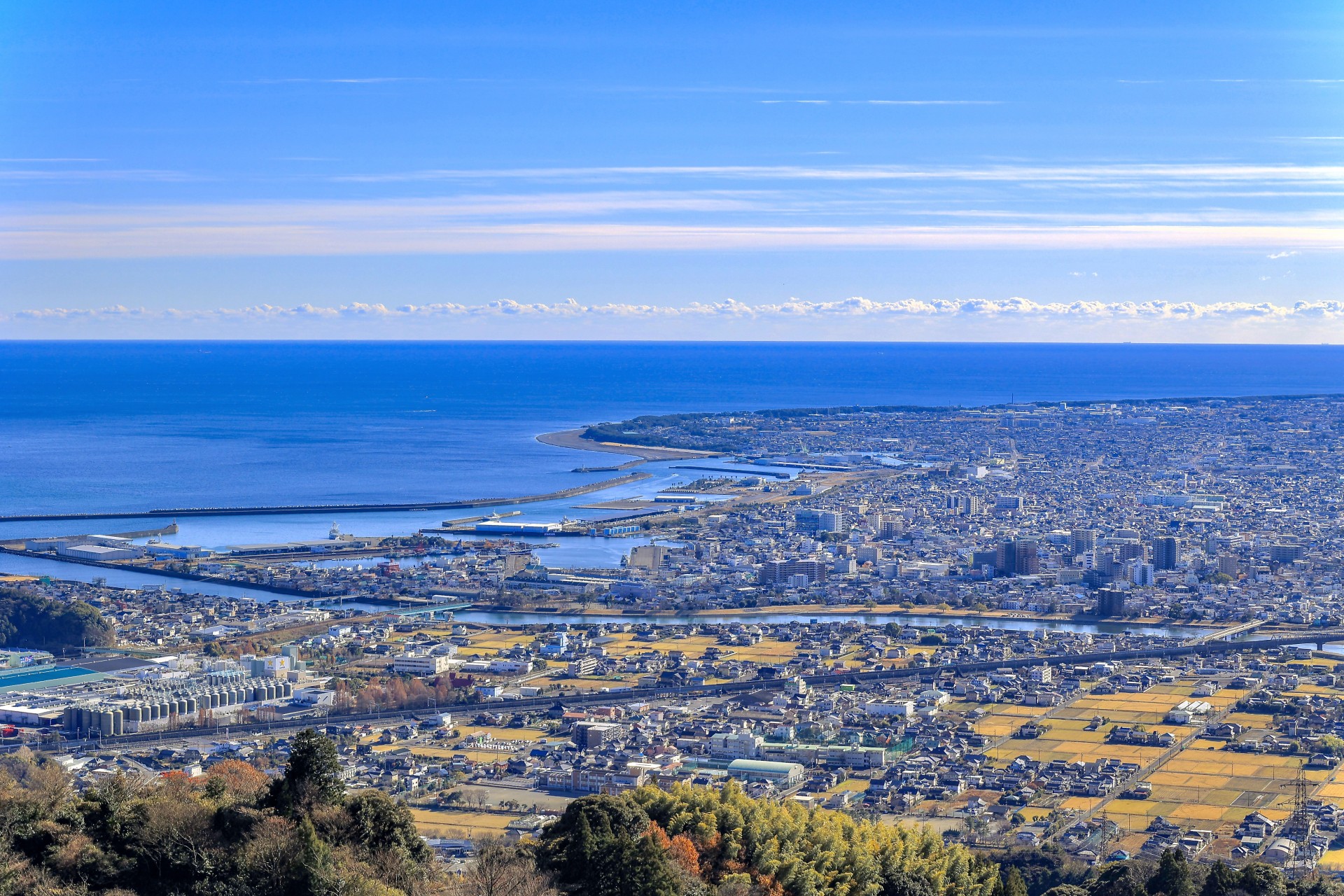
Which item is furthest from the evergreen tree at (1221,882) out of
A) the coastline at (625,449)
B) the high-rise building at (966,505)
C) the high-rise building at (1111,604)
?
the coastline at (625,449)

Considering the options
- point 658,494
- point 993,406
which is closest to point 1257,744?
point 658,494

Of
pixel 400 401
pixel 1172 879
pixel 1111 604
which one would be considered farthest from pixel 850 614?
pixel 400 401

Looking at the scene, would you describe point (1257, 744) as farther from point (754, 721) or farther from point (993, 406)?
point (993, 406)

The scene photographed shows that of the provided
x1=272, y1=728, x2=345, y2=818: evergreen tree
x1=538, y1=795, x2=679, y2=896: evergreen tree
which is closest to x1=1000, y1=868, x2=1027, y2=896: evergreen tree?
x1=538, y1=795, x2=679, y2=896: evergreen tree

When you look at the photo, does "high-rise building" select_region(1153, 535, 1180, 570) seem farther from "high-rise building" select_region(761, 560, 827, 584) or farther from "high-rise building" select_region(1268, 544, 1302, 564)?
"high-rise building" select_region(761, 560, 827, 584)

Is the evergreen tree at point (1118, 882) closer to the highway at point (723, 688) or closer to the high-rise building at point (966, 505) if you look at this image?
the highway at point (723, 688)

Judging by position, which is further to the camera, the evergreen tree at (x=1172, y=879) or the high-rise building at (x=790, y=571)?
the high-rise building at (x=790, y=571)

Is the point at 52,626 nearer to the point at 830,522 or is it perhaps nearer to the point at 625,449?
the point at 830,522
